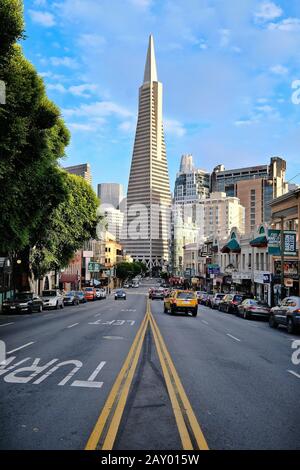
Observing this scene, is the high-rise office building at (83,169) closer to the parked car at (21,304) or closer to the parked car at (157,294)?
the parked car at (157,294)

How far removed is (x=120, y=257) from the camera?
538ft

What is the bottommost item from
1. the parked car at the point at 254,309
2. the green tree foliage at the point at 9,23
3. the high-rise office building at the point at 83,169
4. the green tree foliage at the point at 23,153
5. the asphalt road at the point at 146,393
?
the parked car at the point at 254,309

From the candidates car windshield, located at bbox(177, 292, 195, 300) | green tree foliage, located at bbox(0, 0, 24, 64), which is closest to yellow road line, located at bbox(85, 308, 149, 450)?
green tree foliage, located at bbox(0, 0, 24, 64)

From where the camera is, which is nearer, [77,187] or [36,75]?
[36,75]

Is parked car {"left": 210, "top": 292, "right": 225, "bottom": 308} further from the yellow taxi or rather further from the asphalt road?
the asphalt road

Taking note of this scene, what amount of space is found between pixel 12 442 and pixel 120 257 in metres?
158

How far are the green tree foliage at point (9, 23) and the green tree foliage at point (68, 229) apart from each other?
21.1 metres

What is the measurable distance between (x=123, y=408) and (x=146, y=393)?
44.8 inches

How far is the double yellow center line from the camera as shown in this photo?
6.04 meters

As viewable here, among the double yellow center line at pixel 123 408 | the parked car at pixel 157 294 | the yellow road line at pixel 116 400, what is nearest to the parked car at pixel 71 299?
the parked car at pixel 157 294

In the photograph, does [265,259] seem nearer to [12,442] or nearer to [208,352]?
[208,352]

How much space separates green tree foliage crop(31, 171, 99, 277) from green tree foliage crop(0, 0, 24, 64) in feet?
69.2

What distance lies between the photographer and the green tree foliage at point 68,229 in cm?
4022

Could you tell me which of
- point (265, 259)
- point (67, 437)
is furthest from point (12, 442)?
point (265, 259)
